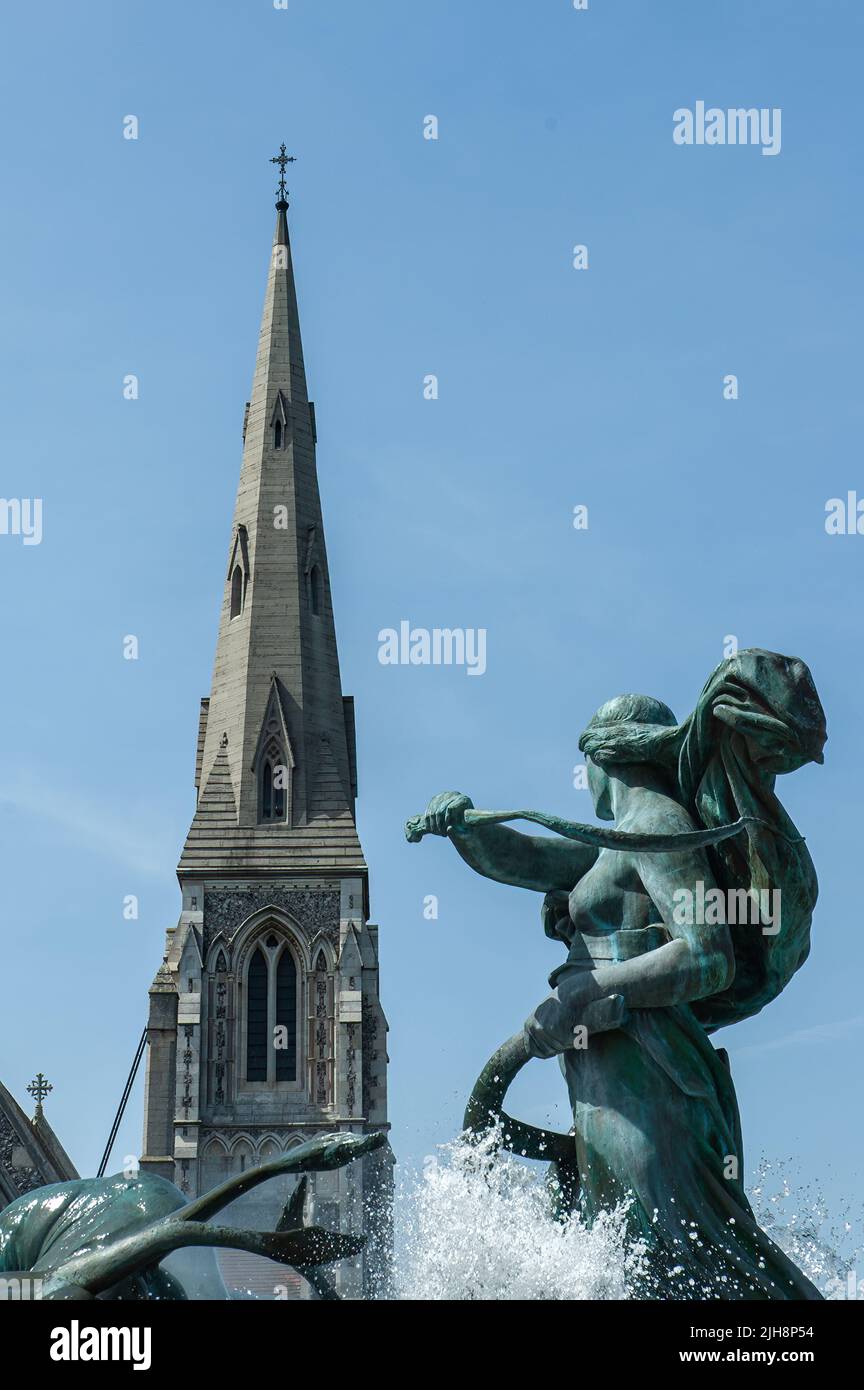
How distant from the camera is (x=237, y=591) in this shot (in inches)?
2795

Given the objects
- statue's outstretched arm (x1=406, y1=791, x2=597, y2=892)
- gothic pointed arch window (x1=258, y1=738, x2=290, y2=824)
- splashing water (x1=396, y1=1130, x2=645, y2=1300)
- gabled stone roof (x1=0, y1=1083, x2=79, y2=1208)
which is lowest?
splashing water (x1=396, y1=1130, x2=645, y2=1300)

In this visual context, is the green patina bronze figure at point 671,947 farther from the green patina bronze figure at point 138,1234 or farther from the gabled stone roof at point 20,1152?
the gabled stone roof at point 20,1152

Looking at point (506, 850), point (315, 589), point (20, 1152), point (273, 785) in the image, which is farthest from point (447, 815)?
point (315, 589)

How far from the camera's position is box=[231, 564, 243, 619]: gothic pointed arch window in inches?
2785

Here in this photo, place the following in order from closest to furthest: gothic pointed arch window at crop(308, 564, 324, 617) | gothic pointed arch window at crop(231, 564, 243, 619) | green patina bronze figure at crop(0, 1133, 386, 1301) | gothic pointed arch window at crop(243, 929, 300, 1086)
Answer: green patina bronze figure at crop(0, 1133, 386, 1301)
gothic pointed arch window at crop(243, 929, 300, 1086)
gothic pointed arch window at crop(308, 564, 324, 617)
gothic pointed arch window at crop(231, 564, 243, 619)

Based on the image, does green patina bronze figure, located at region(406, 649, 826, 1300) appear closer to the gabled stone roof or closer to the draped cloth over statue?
the draped cloth over statue

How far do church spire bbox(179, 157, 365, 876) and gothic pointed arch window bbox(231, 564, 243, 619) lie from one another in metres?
0.03

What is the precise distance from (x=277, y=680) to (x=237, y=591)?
4.00 metres

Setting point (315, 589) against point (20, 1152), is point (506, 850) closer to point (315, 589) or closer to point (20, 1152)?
point (20, 1152)

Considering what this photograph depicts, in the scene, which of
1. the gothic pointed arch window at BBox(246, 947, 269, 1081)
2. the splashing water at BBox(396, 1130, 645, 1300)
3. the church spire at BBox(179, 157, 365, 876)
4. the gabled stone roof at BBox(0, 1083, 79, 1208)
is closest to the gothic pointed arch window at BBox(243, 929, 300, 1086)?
the gothic pointed arch window at BBox(246, 947, 269, 1081)

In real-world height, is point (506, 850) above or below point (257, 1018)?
below

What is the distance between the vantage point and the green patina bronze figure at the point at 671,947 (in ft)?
28.1

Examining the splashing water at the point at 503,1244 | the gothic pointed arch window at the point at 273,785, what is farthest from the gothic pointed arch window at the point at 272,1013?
the splashing water at the point at 503,1244
